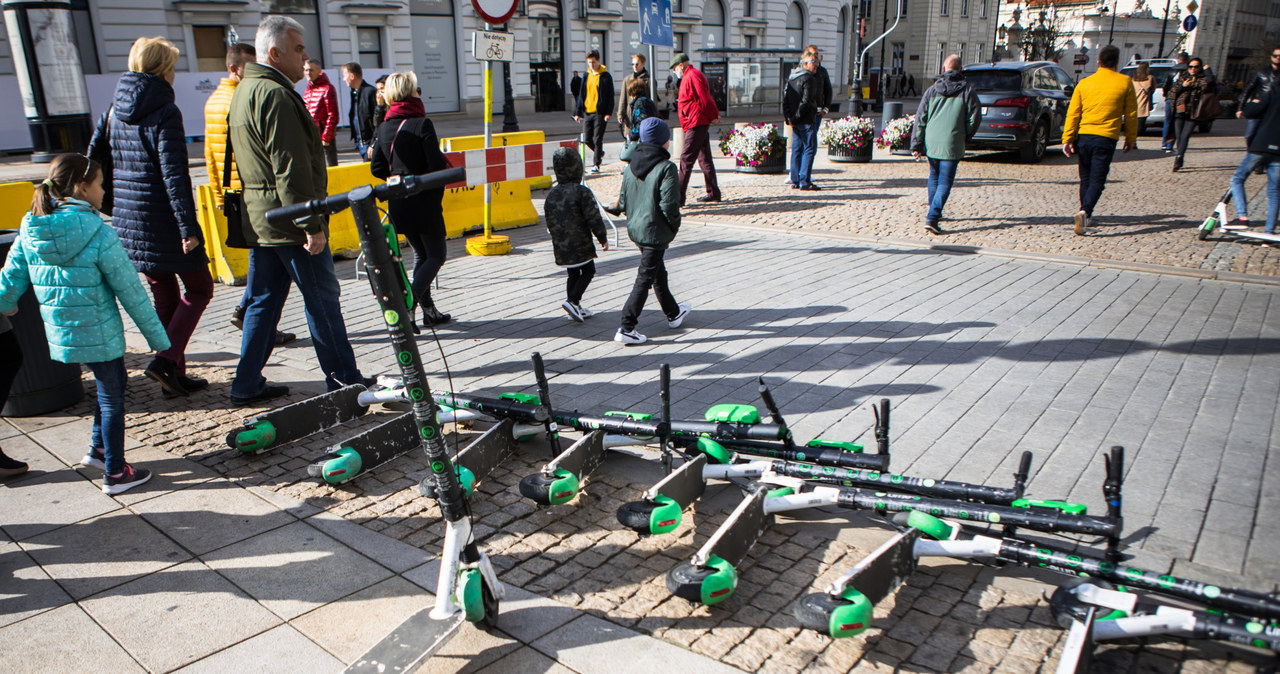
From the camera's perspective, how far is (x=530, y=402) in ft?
13.5

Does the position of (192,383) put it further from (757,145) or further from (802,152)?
(757,145)

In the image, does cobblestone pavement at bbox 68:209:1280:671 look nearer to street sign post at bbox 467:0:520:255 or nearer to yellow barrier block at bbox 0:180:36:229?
street sign post at bbox 467:0:520:255

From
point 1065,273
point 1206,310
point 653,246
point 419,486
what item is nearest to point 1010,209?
point 1065,273

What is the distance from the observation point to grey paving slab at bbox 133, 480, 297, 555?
3.45m

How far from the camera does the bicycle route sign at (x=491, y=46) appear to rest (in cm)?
821

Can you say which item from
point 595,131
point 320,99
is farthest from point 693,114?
point 320,99

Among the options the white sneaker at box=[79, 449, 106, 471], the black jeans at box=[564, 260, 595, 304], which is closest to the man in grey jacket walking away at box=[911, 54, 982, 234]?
the black jeans at box=[564, 260, 595, 304]

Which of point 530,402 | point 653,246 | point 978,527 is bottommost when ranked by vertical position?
point 978,527

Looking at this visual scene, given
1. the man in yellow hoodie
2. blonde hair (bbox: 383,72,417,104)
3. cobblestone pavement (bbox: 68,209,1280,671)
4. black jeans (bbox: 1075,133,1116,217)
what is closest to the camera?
cobblestone pavement (bbox: 68,209,1280,671)

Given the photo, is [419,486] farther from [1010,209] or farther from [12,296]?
[1010,209]

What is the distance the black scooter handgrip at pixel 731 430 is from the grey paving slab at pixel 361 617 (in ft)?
4.43

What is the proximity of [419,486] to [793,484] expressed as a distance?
160 centimetres

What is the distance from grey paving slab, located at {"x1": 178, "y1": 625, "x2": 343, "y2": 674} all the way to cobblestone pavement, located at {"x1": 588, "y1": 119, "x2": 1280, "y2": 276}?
781 cm

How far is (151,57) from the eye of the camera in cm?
462
